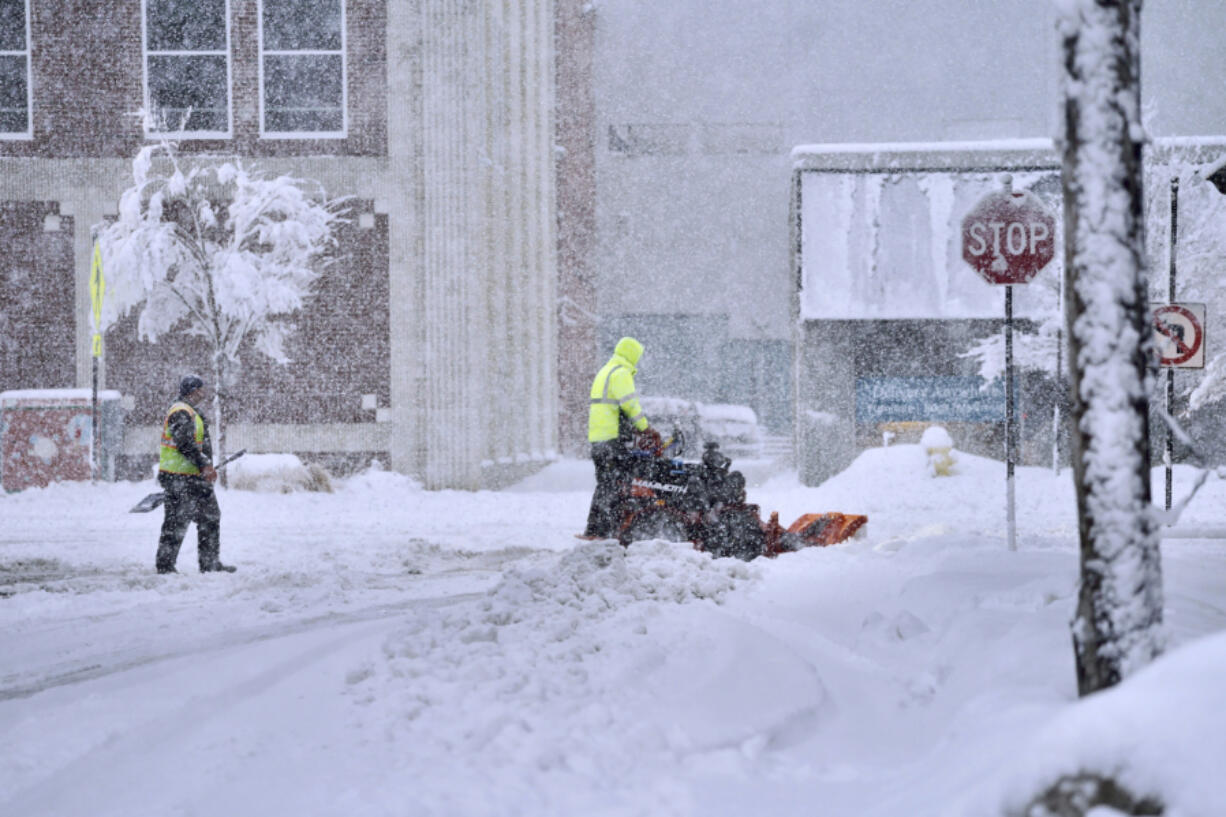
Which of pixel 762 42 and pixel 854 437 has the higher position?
pixel 762 42

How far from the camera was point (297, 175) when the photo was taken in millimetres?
18125

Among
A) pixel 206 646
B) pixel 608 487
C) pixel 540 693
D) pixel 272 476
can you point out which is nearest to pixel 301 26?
pixel 272 476

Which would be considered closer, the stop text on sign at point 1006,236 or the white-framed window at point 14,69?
the stop text on sign at point 1006,236

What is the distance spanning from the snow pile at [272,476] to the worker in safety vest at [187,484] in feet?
23.6

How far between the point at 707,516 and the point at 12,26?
658 inches

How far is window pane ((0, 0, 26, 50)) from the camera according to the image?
18.4 m

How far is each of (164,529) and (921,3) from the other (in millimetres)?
A: 29978

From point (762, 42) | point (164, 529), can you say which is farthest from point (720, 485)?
point (762, 42)

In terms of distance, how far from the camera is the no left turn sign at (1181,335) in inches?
395

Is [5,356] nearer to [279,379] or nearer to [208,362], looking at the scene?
[208,362]

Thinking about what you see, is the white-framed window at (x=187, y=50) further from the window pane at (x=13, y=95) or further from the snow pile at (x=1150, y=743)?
the snow pile at (x=1150, y=743)

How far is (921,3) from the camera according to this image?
3212cm

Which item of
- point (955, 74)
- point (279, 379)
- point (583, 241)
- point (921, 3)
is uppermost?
Answer: point (921, 3)

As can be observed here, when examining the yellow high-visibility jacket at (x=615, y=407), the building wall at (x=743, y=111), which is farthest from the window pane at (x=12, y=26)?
the building wall at (x=743, y=111)
